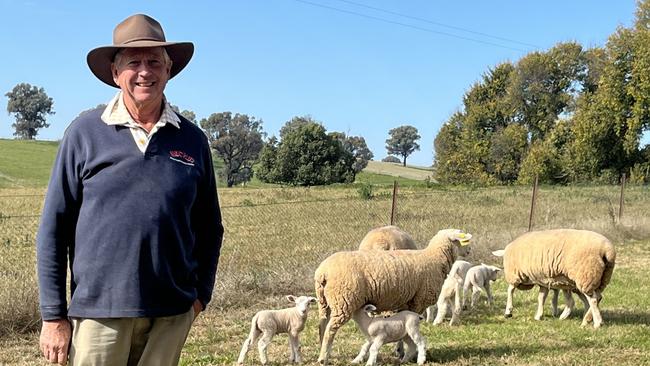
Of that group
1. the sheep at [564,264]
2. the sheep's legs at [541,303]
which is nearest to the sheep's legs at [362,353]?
the sheep at [564,264]

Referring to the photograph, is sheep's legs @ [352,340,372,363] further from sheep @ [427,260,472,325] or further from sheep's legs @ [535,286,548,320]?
sheep's legs @ [535,286,548,320]

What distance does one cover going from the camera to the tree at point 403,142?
14688 cm

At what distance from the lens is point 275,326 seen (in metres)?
6.20

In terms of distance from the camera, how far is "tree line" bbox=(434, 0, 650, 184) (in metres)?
36.2

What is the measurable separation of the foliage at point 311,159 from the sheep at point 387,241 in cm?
4650

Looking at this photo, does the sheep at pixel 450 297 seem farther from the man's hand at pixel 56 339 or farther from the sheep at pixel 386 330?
the man's hand at pixel 56 339

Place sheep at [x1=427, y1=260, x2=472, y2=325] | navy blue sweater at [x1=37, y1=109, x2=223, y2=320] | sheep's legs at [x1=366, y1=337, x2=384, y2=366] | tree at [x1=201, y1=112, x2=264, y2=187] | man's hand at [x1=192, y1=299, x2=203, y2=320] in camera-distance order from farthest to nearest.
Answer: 1. tree at [x1=201, y1=112, x2=264, y2=187]
2. sheep at [x1=427, y1=260, x2=472, y2=325]
3. sheep's legs at [x1=366, y1=337, x2=384, y2=366]
4. man's hand at [x1=192, y1=299, x2=203, y2=320]
5. navy blue sweater at [x1=37, y1=109, x2=223, y2=320]

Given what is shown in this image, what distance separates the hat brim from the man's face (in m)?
0.06

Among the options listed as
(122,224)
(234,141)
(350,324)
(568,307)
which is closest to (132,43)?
(122,224)

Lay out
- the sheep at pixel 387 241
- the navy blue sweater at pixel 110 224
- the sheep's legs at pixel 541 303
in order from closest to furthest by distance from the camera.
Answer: the navy blue sweater at pixel 110 224 → the sheep at pixel 387 241 → the sheep's legs at pixel 541 303

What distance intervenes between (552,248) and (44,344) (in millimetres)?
7018

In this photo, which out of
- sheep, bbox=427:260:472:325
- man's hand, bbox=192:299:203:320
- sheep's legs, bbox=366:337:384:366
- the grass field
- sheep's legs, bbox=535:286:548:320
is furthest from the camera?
sheep's legs, bbox=535:286:548:320

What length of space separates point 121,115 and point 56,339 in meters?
1.02

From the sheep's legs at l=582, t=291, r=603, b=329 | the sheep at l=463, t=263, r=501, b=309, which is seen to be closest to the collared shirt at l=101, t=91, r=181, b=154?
the sheep at l=463, t=263, r=501, b=309
